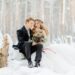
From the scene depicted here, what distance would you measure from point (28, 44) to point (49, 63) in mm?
320

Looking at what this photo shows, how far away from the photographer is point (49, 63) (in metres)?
2.55

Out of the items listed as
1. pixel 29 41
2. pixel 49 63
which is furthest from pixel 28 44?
pixel 49 63

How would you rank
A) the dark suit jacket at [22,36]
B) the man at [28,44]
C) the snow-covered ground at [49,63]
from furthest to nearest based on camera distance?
the dark suit jacket at [22,36], the man at [28,44], the snow-covered ground at [49,63]

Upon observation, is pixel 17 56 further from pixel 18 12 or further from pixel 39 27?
pixel 18 12

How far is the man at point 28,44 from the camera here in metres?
2.37

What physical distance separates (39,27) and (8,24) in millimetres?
930

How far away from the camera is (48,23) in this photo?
11.1 feet

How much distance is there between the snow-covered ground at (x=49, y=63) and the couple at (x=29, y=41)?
3.2 inches

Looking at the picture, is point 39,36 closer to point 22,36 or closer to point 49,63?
point 22,36

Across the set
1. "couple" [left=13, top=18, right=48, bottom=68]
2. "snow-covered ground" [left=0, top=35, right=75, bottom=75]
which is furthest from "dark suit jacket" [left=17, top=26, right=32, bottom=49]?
"snow-covered ground" [left=0, top=35, right=75, bottom=75]

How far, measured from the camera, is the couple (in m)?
2.37

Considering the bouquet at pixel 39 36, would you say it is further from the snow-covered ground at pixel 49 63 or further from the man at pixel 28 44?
the snow-covered ground at pixel 49 63

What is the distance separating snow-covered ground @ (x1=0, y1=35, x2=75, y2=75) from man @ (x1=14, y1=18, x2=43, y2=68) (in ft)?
0.26

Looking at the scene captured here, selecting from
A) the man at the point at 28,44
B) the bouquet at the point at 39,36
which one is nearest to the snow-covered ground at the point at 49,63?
the man at the point at 28,44
